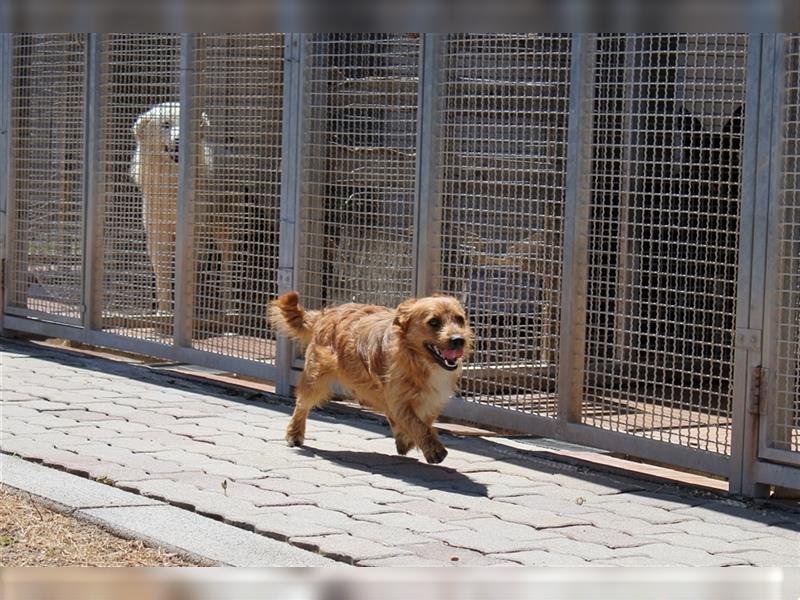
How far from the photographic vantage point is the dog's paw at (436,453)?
604cm

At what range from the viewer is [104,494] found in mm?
5262

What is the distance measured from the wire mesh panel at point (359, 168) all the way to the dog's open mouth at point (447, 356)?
1413 mm

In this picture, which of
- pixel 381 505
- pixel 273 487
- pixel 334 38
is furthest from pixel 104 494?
pixel 334 38

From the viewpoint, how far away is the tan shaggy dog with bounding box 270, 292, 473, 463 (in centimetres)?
589

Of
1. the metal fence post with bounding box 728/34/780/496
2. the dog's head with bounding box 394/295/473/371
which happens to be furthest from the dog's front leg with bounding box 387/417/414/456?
the metal fence post with bounding box 728/34/780/496

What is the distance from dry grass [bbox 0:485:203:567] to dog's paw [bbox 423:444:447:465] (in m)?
1.86

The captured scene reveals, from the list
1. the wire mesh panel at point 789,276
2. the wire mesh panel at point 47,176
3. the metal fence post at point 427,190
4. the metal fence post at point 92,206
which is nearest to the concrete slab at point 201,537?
the wire mesh panel at point 789,276

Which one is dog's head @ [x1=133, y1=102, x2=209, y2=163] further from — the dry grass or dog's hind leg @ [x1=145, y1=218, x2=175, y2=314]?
the dry grass

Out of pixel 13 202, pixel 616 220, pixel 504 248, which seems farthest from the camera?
pixel 13 202

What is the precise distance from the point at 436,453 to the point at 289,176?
272 cm

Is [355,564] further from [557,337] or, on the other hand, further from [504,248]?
[504,248]

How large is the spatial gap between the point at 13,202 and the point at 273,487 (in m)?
5.92

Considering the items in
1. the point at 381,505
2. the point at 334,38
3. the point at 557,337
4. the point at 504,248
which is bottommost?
the point at 381,505

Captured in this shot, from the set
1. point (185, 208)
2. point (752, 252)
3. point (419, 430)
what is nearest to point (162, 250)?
point (185, 208)
